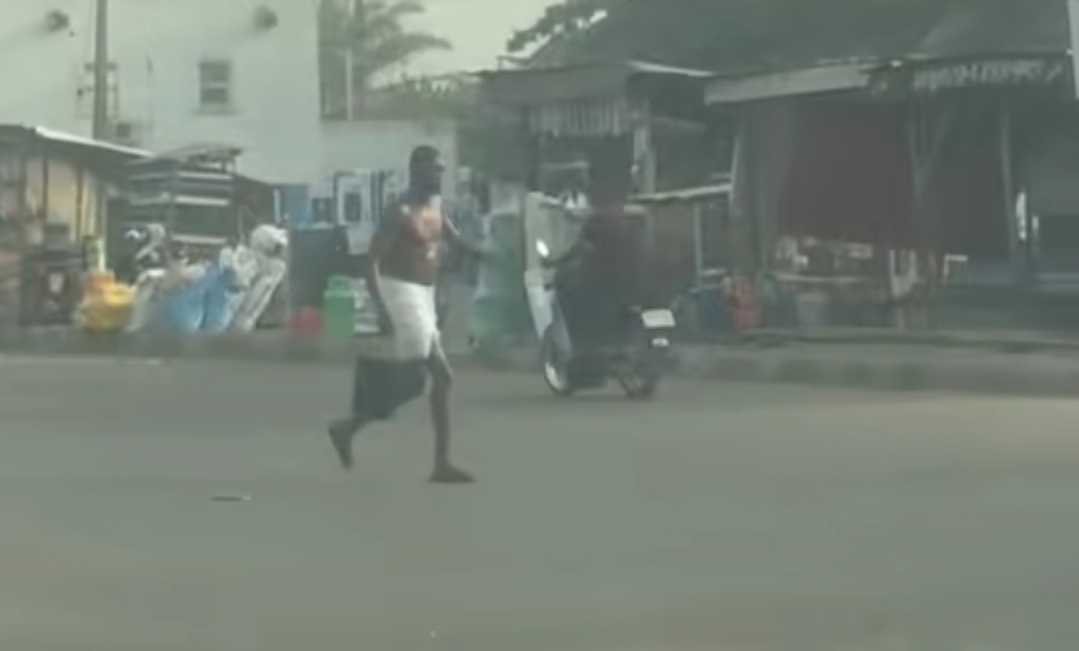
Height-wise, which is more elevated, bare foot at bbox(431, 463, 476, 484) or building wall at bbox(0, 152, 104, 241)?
building wall at bbox(0, 152, 104, 241)

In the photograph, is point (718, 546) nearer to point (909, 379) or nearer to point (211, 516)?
point (211, 516)

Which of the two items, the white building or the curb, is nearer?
the white building

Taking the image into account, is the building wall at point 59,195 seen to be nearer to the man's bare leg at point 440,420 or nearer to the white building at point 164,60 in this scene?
the white building at point 164,60

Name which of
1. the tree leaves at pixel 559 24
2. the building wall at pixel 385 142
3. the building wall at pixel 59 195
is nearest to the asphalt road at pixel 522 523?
the building wall at pixel 59 195

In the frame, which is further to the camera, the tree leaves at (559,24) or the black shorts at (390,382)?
the tree leaves at (559,24)

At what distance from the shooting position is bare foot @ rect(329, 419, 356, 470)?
8.52 metres

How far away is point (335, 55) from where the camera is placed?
27.4 ft

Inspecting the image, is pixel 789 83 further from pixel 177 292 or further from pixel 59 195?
pixel 59 195

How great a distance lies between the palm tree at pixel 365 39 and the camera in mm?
8250

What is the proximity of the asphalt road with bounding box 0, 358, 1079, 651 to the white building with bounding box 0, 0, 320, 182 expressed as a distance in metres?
1.21

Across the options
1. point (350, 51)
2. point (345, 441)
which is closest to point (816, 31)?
point (350, 51)

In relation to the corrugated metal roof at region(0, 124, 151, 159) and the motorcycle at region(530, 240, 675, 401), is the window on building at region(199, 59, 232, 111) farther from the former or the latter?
the motorcycle at region(530, 240, 675, 401)

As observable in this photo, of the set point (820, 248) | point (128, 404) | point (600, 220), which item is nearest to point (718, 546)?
point (128, 404)

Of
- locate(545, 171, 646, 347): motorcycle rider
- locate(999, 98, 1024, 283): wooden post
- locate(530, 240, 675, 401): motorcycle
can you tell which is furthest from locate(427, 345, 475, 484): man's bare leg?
locate(999, 98, 1024, 283): wooden post
